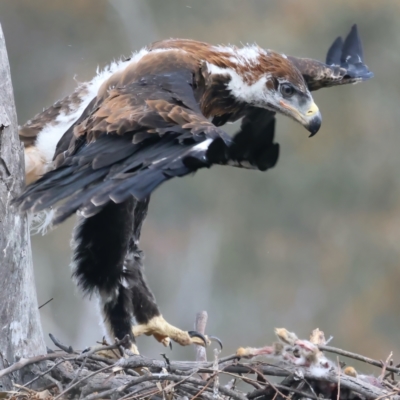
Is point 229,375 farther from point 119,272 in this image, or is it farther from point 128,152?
point 119,272

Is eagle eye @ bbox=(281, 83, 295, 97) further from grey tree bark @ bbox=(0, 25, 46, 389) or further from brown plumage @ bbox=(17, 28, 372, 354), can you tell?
grey tree bark @ bbox=(0, 25, 46, 389)

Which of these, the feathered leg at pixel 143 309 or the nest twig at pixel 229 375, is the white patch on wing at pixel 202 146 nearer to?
the nest twig at pixel 229 375

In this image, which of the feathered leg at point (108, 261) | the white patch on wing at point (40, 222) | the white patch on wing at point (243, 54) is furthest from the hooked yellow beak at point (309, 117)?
the white patch on wing at point (40, 222)

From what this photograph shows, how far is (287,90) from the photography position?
3.42 metres

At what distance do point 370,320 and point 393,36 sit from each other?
3.35 metres

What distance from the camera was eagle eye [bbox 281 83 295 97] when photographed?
3408 millimetres

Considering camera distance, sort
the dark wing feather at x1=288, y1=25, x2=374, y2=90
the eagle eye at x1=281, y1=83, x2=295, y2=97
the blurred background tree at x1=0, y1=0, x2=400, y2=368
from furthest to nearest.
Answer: the blurred background tree at x1=0, y1=0, x2=400, y2=368 < the dark wing feather at x1=288, y1=25, x2=374, y2=90 < the eagle eye at x1=281, y1=83, x2=295, y2=97

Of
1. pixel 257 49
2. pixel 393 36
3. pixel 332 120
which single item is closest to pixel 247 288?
pixel 332 120

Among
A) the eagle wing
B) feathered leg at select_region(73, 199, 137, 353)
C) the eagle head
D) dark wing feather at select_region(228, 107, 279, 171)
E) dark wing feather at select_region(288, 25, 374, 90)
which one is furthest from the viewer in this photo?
dark wing feather at select_region(288, 25, 374, 90)

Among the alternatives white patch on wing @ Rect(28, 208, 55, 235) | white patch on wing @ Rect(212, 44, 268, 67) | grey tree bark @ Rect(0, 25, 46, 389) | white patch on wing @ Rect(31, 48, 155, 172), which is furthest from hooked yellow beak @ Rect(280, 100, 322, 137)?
grey tree bark @ Rect(0, 25, 46, 389)

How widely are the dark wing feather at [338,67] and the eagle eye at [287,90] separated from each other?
0.37 m

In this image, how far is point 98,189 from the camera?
231 cm

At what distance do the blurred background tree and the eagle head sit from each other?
214 inches

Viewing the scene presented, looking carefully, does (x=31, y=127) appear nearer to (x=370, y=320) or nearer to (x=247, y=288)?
(x=247, y=288)
